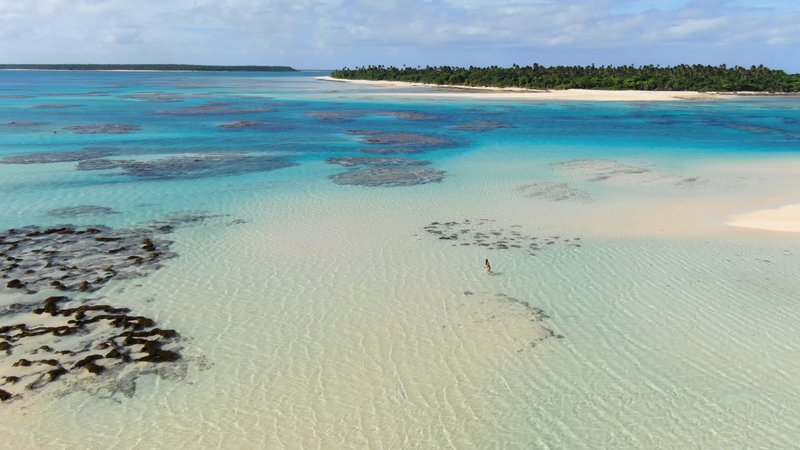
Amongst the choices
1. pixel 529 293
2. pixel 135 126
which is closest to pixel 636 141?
pixel 529 293

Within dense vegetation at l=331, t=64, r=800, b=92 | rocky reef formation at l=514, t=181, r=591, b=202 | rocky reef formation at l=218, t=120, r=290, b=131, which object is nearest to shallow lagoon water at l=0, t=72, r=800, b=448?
rocky reef formation at l=514, t=181, r=591, b=202

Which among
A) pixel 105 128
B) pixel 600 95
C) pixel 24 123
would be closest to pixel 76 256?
pixel 105 128

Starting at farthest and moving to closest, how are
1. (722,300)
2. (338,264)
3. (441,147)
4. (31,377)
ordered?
(441,147), (338,264), (722,300), (31,377)

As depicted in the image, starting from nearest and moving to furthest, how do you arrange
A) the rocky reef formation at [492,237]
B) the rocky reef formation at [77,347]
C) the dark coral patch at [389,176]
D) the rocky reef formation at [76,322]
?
the rocky reef formation at [77,347] < the rocky reef formation at [76,322] < the rocky reef formation at [492,237] < the dark coral patch at [389,176]

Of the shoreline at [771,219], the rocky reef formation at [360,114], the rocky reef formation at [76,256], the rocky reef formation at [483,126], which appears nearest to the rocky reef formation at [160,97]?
the rocky reef formation at [360,114]

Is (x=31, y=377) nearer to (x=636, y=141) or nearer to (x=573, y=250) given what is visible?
(x=573, y=250)

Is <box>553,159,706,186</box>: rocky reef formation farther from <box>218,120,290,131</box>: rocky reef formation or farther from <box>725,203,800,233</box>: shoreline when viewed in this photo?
<box>218,120,290,131</box>: rocky reef formation

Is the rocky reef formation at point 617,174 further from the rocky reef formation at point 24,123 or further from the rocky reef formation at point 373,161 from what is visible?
the rocky reef formation at point 24,123
